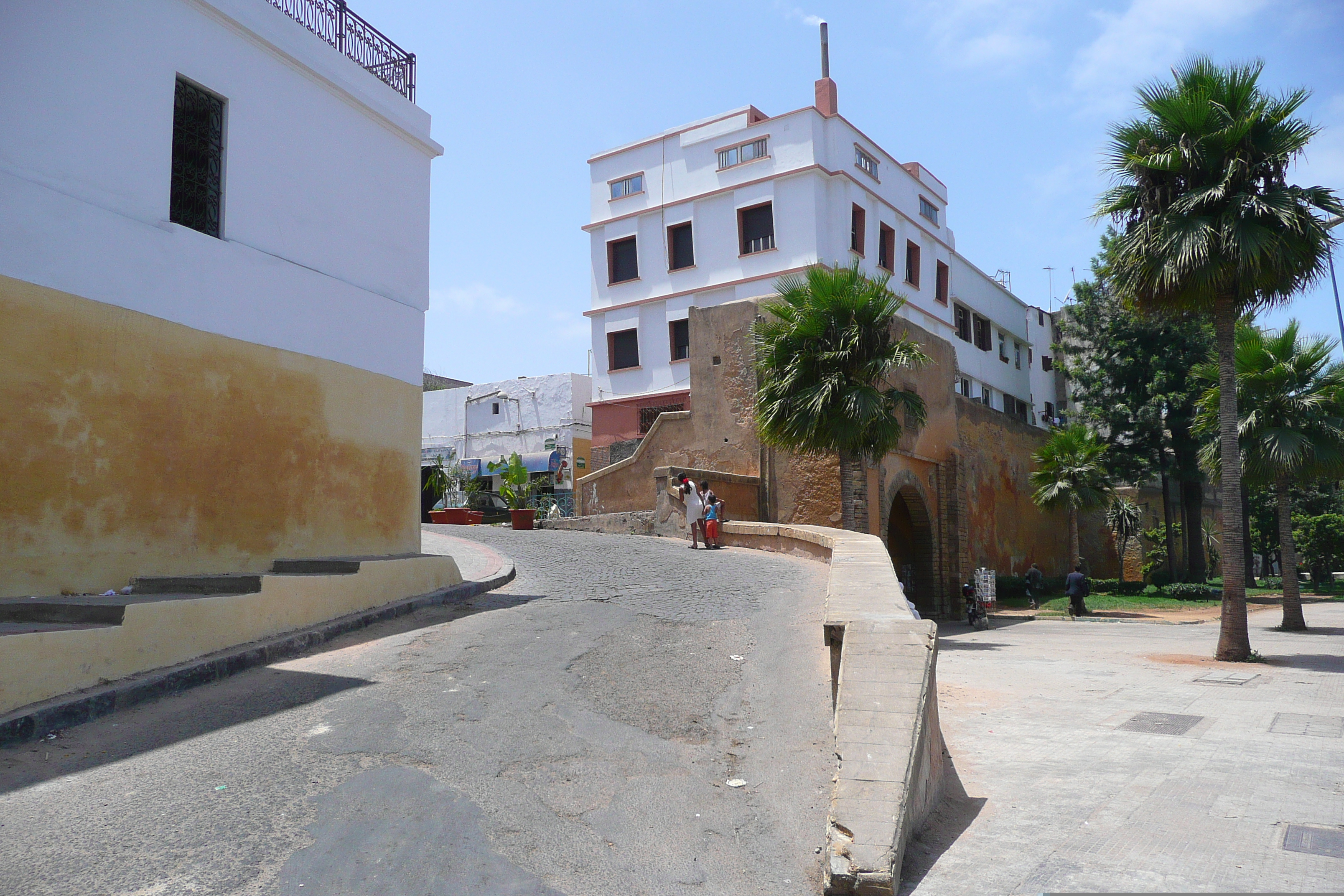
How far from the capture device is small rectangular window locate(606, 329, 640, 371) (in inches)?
1319

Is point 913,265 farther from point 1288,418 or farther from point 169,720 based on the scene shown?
point 169,720

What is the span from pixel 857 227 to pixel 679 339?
7173 mm

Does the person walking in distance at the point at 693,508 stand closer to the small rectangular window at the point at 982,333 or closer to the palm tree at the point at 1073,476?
the palm tree at the point at 1073,476

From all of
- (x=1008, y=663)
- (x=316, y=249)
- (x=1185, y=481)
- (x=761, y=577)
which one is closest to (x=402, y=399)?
(x=316, y=249)

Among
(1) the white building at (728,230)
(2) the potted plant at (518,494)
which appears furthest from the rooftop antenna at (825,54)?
(2) the potted plant at (518,494)

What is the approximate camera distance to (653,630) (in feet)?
27.6

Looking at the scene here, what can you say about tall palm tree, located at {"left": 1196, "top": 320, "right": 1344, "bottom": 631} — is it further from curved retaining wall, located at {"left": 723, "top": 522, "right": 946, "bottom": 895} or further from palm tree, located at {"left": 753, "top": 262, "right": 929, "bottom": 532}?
curved retaining wall, located at {"left": 723, "top": 522, "right": 946, "bottom": 895}

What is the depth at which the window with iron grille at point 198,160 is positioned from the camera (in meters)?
9.68

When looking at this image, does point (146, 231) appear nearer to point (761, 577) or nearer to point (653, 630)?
point (653, 630)

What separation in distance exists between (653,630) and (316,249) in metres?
6.31

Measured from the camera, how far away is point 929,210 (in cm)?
3703

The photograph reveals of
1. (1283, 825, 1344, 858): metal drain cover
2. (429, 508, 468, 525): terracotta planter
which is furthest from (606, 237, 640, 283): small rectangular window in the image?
(1283, 825, 1344, 858): metal drain cover

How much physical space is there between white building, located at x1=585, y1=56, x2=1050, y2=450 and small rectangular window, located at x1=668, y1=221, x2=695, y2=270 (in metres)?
0.05

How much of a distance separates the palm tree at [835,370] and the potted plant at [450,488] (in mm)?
11651
